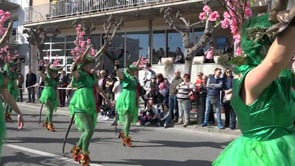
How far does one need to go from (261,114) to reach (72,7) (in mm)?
23524

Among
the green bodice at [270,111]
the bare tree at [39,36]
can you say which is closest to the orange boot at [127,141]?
the green bodice at [270,111]

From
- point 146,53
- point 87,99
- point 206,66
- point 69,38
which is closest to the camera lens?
point 87,99

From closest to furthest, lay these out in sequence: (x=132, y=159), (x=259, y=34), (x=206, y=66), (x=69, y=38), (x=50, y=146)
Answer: (x=259, y=34) → (x=132, y=159) → (x=50, y=146) → (x=206, y=66) → (x=69, y=38)

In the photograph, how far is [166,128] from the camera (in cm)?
1326

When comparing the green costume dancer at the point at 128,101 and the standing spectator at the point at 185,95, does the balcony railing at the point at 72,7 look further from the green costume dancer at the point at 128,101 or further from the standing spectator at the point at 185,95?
the green costume dancer at the point at 128,101

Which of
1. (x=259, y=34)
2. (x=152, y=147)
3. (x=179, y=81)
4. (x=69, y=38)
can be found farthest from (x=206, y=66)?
(x=259, y=34)

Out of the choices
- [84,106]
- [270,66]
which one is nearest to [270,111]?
[270,66]

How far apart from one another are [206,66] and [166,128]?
5.30m

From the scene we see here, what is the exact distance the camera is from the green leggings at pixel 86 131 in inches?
280

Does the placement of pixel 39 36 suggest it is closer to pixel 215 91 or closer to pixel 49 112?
pixel 49 112

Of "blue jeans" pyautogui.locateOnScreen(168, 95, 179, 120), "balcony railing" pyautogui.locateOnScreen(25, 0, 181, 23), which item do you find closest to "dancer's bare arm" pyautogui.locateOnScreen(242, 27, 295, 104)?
"blue jeans" pyautogui.locateOnScreen(168, 95, 179, 120)

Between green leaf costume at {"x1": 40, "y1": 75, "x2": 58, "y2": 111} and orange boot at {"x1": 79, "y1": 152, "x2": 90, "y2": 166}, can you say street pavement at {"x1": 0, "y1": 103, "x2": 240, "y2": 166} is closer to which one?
orange boot at {"x1": 79, "y1": 152, "x2": 90, "y2": 166}

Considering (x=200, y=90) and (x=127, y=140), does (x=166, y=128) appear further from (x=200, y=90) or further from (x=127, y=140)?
(x=127, y=140)

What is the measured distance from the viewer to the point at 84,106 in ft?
23.8
